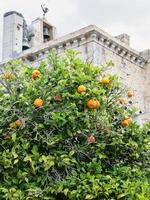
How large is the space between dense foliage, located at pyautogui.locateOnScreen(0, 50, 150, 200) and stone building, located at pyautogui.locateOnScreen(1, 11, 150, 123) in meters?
6.91

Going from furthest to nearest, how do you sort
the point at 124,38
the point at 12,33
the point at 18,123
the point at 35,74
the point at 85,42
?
1. the point at 12,33
2. the point at 124,38
3. the point at 85,42
4. the point at 35,74
5. the point at 18,123

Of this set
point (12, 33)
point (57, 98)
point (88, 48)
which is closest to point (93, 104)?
point (57, 98)

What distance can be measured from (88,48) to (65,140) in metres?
8.75

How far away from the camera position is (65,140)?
5.68 meters

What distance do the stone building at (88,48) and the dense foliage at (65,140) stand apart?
6.91m

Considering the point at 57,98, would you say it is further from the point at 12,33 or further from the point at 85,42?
the point at 12,33

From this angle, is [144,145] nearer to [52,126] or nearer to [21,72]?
[52,126]

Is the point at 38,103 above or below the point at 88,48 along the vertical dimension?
below

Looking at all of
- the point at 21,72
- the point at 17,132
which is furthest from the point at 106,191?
the point at 21,72

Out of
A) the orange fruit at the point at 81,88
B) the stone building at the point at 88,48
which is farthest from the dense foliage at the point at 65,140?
the stone building at the point at 88,48

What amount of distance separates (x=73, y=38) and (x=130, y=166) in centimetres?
874

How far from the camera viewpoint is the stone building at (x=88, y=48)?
46.8 feet

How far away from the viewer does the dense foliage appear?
5.36m

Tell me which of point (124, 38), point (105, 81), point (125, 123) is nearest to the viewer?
point (105, 81)
